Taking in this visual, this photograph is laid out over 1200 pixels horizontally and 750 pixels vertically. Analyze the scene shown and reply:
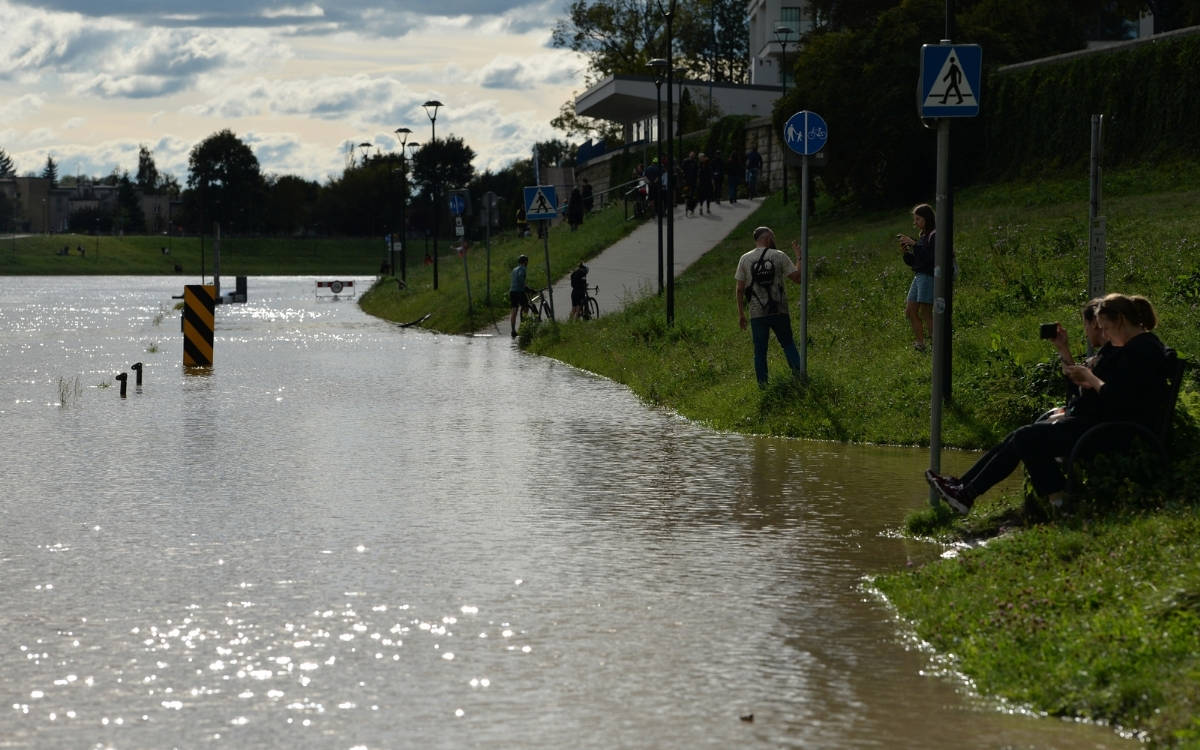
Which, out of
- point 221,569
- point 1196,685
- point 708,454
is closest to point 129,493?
point 221,569

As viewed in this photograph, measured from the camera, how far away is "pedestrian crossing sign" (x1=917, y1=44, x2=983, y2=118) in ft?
33.8

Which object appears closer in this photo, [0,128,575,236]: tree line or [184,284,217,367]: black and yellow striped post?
[184,284,217,367]: black and yellow striped post

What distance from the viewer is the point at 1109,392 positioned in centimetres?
903

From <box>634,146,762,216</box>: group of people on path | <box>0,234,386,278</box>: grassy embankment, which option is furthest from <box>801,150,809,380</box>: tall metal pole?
<box>0,234,386,278</box>: grassy embankment

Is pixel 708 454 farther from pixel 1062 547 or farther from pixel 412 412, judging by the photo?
pixel 1062 547

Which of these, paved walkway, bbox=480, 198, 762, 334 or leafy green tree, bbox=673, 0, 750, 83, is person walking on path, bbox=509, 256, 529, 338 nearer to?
paved walkway, bbox=480, 198, 762, 334

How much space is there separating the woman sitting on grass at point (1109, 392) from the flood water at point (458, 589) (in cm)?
74

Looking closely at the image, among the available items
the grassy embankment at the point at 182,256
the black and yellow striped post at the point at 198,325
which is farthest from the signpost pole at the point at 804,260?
the grassy embankment at the point at 182,256

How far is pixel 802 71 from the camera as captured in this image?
4294cm

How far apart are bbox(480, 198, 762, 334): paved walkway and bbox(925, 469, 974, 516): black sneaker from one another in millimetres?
23130

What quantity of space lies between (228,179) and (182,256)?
11936mm

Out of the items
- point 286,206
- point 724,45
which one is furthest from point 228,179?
point 724,45

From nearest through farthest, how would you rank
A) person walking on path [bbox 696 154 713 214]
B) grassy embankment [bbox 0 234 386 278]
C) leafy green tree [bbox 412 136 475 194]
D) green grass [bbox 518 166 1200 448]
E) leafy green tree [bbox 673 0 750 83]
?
green grass [bbox 518 166 1200 448] < person walking on path [bbox 696 154 713 214] < leafy green tree [bbox 673 0 750 83] < grassy embankment [bbox 0 234 386 278] < leafy green tree [bbox 412 136 475 194]

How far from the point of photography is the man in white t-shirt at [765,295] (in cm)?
1741
